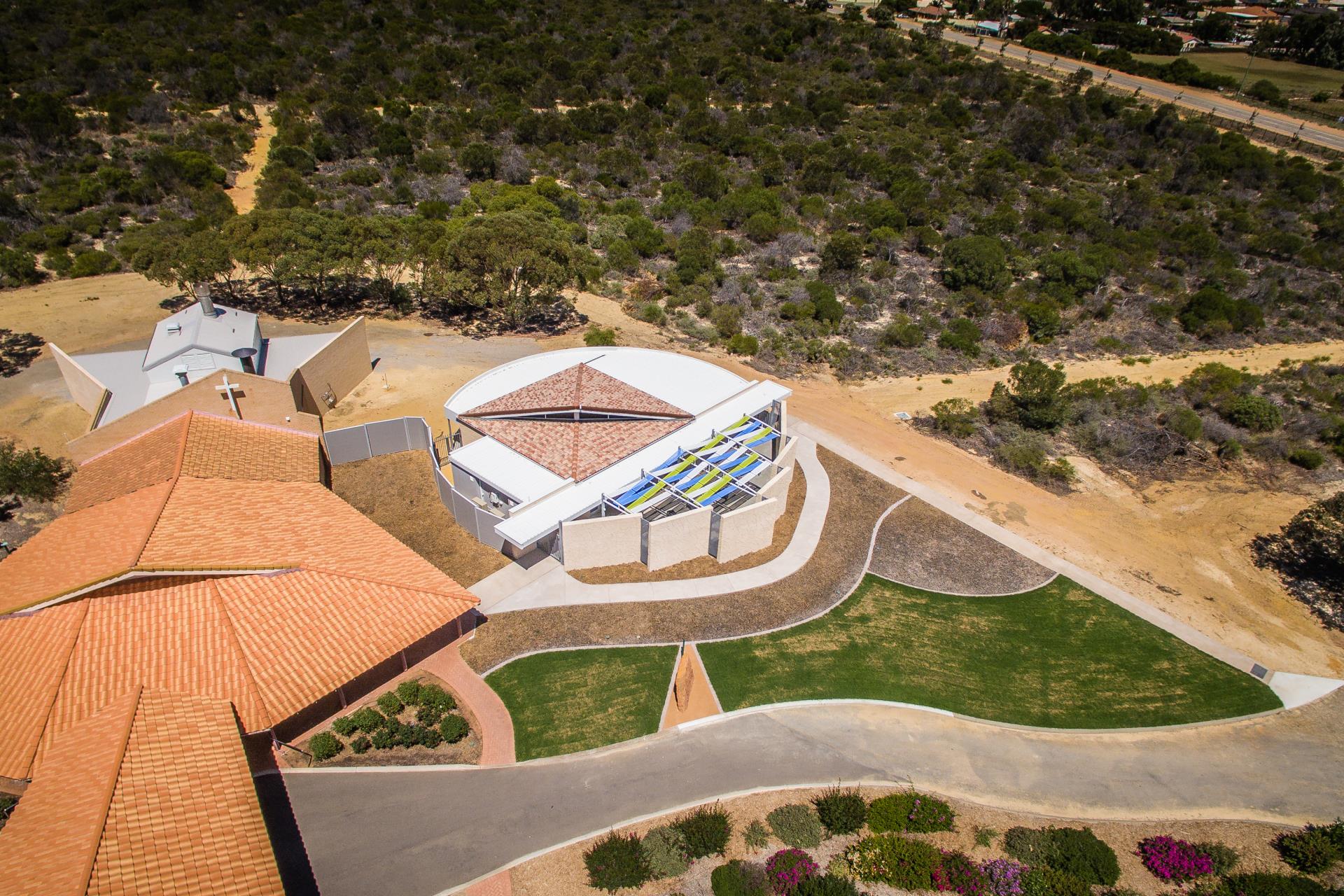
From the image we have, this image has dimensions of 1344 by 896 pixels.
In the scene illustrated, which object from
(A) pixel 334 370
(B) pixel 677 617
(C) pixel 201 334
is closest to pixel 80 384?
(C) pixel 201 334

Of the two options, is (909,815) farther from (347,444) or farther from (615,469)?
(347,444)

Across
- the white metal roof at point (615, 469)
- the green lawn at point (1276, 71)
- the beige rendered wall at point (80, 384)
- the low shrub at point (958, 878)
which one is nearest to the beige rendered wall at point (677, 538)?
the white metal roof at point (615, 469)

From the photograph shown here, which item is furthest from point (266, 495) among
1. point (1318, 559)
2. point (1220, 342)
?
point (1220, 342)

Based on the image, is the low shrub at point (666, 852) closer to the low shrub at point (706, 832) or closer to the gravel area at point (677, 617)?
the low shrub at point (706, 832)

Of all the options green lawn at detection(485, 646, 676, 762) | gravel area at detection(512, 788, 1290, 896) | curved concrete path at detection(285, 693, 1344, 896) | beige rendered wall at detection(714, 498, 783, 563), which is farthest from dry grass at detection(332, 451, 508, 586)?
gravel area at detection(512, 788, 1290, 896)

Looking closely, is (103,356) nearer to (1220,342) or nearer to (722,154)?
(722,154)

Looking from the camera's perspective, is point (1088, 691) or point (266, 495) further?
point (266, 495)

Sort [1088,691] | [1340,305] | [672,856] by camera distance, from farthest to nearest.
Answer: [1340,305]
[1088,691]
[672,856]
